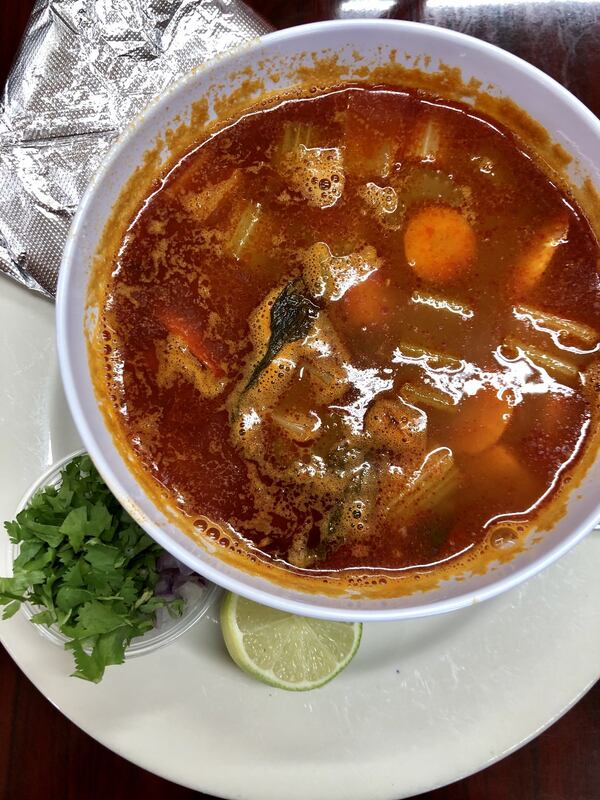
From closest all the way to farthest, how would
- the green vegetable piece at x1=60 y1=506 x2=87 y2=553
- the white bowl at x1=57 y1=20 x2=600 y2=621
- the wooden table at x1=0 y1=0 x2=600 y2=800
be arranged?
the white bowl at x1=57 y1=20 x2=600 y2=621 < the green vegetable piece at x1=60 y1=506 x2=87 y2=553 < the wooden table at x1=0 y1=0 x2=600 y2=800

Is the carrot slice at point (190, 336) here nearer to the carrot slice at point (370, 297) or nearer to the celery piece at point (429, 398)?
the carrot slice at point (370, 297)

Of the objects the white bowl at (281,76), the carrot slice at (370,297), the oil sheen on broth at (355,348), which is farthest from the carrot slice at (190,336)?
the carrot slice at (370,297)

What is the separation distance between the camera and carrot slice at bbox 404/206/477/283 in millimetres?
1472

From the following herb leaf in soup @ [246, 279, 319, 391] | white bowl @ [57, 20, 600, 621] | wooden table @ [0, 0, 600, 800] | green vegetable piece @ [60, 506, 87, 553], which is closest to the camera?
white bowl @ [57, 20, 600, 621]

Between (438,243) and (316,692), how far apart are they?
1.15 metres

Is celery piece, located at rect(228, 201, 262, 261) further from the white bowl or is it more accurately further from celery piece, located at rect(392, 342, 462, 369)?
celery piece, located at rect(392, 342, 462, 369)

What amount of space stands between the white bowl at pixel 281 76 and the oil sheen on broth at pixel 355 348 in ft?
0.29

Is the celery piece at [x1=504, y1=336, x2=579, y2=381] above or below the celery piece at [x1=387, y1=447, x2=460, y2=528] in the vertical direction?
above

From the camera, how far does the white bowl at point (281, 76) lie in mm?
1303

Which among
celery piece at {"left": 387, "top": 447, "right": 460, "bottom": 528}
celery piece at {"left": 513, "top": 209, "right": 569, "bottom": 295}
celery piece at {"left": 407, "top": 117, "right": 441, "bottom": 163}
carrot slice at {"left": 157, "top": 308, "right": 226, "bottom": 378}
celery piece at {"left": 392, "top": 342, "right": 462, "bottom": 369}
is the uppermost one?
celery piece at {"left": 407, "top": 117, "right": 441, "bottom": 163}

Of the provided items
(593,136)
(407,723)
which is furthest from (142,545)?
(593,136)

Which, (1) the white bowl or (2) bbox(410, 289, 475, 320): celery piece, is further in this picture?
(2) bbox(410, 289, 475, 320): celery piece

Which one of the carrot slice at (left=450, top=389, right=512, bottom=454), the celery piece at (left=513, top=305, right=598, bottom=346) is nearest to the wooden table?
the carrot slice at (left=450, top=389, right=512, bottom=454)

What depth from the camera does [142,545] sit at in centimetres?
165
